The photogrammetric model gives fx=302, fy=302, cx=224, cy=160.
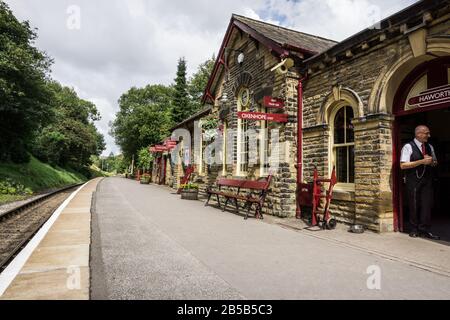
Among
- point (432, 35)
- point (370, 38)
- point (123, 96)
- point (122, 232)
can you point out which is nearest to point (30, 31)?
point (122, 232)

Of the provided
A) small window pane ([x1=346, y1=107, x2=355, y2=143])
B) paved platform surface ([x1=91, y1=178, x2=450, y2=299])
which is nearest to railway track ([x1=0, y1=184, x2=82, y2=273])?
paved platform surface ([x1=91, y1=178, x2=450, y2=299])

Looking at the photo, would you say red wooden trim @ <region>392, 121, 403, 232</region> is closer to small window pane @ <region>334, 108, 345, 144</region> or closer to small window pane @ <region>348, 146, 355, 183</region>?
small window pane @ <region>348, 146, 355, 183</region>

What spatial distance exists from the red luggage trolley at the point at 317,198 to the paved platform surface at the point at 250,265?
1.95 ft

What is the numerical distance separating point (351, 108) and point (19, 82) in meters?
14.3

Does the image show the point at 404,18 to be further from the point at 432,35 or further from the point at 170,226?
the point at 170,226

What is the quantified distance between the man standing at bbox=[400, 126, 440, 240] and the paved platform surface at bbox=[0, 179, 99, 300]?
19.2 feet

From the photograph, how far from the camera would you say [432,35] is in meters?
5.47

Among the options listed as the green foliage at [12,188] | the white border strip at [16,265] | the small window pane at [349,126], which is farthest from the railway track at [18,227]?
the small window pane at [349,126]

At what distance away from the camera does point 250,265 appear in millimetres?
4168

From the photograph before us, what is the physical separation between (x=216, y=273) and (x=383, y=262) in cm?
247

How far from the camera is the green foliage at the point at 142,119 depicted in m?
37.0

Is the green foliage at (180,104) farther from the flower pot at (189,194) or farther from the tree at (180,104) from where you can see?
the flower pot at (189,194)

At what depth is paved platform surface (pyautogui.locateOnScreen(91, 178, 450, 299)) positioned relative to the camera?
10.7ft

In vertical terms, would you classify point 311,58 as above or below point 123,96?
below
